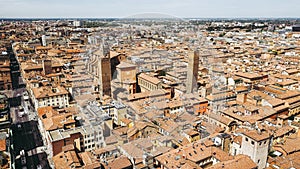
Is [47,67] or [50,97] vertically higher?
[47,67]

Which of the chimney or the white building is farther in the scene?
the chimney

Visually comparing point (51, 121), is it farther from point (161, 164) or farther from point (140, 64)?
point (140, 64)

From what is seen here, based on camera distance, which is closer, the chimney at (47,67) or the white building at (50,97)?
the white building at (50,97)

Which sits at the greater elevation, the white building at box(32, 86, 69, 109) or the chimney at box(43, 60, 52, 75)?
the chimney at box(43, 60, 52, 75)

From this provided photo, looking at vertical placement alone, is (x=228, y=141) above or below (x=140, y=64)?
below

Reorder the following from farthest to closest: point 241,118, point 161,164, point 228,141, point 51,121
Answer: point 241,118 < point 51,121 < point 228,141 < point 161,164

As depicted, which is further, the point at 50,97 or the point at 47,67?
the point at 47,67

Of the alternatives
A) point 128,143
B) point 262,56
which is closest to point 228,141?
point 128,143

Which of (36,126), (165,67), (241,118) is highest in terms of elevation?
(165,67)

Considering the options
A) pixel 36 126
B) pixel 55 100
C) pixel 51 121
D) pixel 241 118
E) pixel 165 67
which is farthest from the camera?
pixel 165 67

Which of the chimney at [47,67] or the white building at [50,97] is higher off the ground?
the chimney at [47,67]

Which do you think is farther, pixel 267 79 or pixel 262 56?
pixel 262 56
